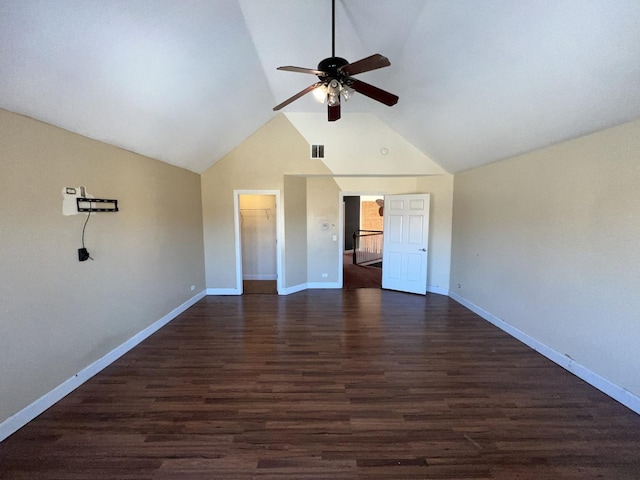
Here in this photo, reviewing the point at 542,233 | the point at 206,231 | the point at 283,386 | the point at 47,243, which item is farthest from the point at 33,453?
the point at 542,233

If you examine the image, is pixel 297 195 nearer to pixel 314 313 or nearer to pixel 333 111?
pixel 314 313

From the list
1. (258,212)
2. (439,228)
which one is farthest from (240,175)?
(439,228)

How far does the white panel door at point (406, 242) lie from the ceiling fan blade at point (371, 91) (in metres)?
3.16

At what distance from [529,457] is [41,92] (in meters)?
4.27

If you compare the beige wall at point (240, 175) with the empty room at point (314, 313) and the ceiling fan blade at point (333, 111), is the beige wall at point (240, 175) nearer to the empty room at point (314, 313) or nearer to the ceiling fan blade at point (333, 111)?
the empty room at point (314, 313)

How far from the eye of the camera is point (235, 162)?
5.11 meters

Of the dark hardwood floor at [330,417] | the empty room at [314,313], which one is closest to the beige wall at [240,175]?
the empty room at [314,313]

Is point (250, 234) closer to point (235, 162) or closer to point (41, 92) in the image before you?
point (235, 162)

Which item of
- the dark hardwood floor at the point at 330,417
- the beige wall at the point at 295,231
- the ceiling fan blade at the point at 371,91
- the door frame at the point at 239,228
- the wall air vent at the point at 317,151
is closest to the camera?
the dark hardwood floor at the point at 330,417

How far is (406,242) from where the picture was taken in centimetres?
550

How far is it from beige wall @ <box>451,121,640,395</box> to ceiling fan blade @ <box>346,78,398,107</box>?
1.99 metres

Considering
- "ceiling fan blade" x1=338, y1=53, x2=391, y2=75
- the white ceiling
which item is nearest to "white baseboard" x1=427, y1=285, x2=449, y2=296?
the white ceiling

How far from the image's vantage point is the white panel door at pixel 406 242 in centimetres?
529

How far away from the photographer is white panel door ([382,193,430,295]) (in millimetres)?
5285
